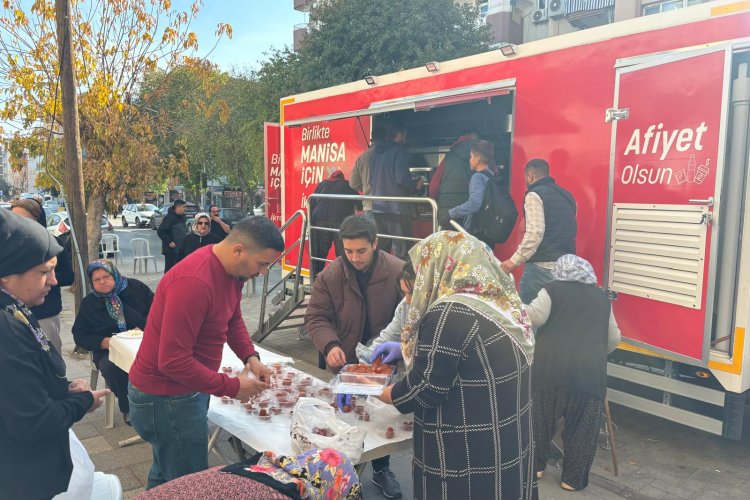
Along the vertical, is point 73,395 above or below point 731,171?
below

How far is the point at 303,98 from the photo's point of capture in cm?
746

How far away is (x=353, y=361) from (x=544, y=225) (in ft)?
6.16

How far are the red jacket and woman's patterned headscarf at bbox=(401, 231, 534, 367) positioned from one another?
821 mm

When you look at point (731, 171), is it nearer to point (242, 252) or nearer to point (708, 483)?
point (708, 483)

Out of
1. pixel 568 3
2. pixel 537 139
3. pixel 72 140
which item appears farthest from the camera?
pixel 568 3

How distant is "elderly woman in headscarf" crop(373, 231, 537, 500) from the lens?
2006 millimetres

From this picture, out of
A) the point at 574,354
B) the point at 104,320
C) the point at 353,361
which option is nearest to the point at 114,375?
the point at 104,320

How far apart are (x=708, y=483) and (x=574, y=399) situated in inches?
42.5

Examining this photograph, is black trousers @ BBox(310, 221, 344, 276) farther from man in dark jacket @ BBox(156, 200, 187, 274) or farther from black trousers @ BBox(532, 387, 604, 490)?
man in dark jacket @ BBox(156, 200, 187, 274)

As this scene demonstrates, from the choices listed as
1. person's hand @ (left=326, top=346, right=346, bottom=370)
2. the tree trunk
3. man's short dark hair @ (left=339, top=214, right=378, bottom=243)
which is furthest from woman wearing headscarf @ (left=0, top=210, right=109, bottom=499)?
the tree trunk

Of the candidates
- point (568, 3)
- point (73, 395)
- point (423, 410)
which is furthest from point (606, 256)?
point (568, 3)

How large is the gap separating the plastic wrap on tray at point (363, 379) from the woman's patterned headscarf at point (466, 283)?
0.55 meters

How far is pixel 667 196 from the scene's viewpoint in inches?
152

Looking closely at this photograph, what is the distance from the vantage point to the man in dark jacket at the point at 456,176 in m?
5.31
